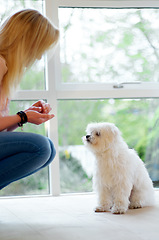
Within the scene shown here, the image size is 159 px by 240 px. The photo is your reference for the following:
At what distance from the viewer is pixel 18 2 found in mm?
2857

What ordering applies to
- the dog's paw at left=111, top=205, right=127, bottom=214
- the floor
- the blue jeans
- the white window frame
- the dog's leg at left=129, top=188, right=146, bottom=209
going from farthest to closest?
the white window frame < the dog's leg at left=129, top=188, right=146, bottom=209 < the dog's paw at left=111, top=205, right=127, bottom=214 < the blue jeans < the floor

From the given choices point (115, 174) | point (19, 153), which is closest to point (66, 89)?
point (115, 174)

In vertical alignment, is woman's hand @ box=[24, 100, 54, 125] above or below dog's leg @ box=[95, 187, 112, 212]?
above

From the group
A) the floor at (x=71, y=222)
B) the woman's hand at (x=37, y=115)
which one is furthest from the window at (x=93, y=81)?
the woman's hand at (x=37, y=115)

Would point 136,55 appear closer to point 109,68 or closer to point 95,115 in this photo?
point 109,68

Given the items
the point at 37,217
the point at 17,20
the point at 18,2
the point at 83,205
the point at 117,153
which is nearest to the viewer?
the point at 17,20

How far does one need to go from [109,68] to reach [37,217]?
4.95 ft

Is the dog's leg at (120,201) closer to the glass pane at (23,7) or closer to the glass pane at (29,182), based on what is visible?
the glass pane at (29,182)

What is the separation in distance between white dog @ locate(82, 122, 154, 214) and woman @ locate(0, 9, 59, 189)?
1.54 feet

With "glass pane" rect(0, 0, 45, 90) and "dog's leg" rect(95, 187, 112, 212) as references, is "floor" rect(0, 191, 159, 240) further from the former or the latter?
"glass pane" rect(0, 0, 45, 90)

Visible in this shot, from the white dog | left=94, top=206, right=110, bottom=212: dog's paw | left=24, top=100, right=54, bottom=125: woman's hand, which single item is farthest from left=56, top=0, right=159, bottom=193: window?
left=24, top=100, right=54, bottom=125: woman's hand

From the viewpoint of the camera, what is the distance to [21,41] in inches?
66.9

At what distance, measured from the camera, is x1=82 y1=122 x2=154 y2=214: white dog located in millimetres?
2062

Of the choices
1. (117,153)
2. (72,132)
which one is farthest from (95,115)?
(117,153)
